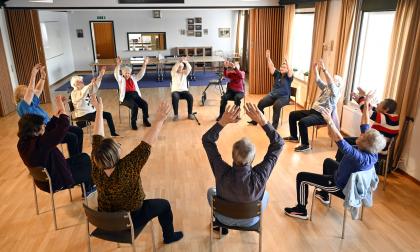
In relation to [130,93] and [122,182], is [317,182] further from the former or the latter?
[130,93]

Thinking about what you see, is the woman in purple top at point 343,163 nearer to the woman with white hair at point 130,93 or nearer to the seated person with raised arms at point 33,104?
the seated person with raised arms at point 33,104

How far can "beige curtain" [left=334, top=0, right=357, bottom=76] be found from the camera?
5.43 m

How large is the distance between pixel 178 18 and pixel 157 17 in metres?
0.88

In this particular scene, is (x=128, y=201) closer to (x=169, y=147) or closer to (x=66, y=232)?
(x=66, y=232)

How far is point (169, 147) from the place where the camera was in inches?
215

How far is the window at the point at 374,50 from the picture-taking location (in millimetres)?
5070

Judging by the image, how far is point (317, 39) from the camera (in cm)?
671

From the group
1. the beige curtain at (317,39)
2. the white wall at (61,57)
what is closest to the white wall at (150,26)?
the white wall at (61,57)

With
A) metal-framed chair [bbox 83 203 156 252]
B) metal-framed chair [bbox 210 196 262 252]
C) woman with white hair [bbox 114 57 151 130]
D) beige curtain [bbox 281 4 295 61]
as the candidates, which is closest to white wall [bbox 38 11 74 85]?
woman with white hair [bbox 114 57 151 130]

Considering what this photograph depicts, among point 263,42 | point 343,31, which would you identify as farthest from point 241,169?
point 263,42

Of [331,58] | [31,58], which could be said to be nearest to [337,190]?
[331,58]

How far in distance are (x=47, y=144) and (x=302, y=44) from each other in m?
6.62

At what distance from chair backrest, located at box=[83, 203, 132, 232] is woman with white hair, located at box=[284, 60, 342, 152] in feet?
11.3

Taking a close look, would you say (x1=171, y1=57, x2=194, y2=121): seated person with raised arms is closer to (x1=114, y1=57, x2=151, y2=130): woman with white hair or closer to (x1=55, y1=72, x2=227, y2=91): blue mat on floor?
(x1=114, y1=57, x2=151, y2=130): woman with white hair
